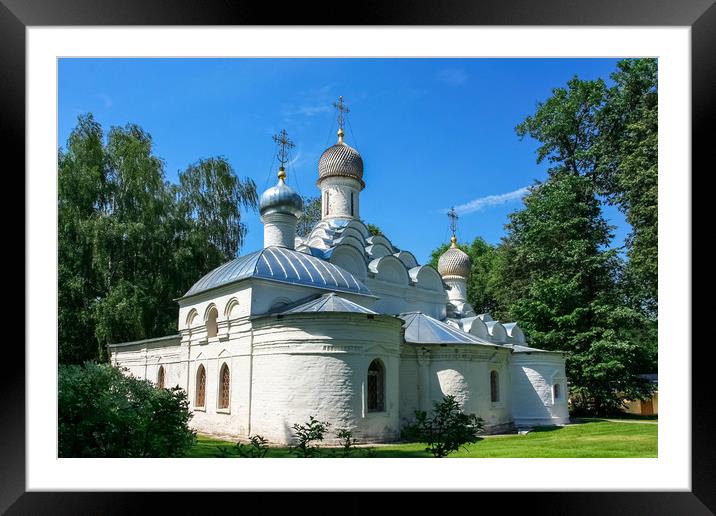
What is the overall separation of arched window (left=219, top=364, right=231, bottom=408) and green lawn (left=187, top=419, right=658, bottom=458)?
0.79 metres

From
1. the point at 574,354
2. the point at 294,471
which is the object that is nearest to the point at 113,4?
the point at 294,471

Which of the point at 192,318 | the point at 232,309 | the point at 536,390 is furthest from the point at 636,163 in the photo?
the point at 192,318

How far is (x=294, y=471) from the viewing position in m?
5.35

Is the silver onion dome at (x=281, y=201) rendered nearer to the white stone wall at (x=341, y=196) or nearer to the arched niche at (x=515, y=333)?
the white stone wall at (x=341, y=196)

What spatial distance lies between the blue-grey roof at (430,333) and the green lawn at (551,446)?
2293 millimetres

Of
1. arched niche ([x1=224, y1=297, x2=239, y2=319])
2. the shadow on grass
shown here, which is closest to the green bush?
arched niche ([x1=224, y1=297, x2=239, y2=319])

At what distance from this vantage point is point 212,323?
42.2ft

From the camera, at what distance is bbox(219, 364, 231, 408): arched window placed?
11.9 metres

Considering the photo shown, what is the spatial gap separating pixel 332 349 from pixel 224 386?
3.27 metres

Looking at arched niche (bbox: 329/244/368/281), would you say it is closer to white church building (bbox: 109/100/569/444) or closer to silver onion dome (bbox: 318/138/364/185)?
white church building (bbox: 109/100/569/444)

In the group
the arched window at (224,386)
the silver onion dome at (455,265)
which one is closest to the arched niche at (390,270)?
the silver onion dome at (455,265)

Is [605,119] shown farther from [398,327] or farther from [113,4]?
[113,4]

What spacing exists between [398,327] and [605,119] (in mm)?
11627

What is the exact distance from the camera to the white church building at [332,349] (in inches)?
404
